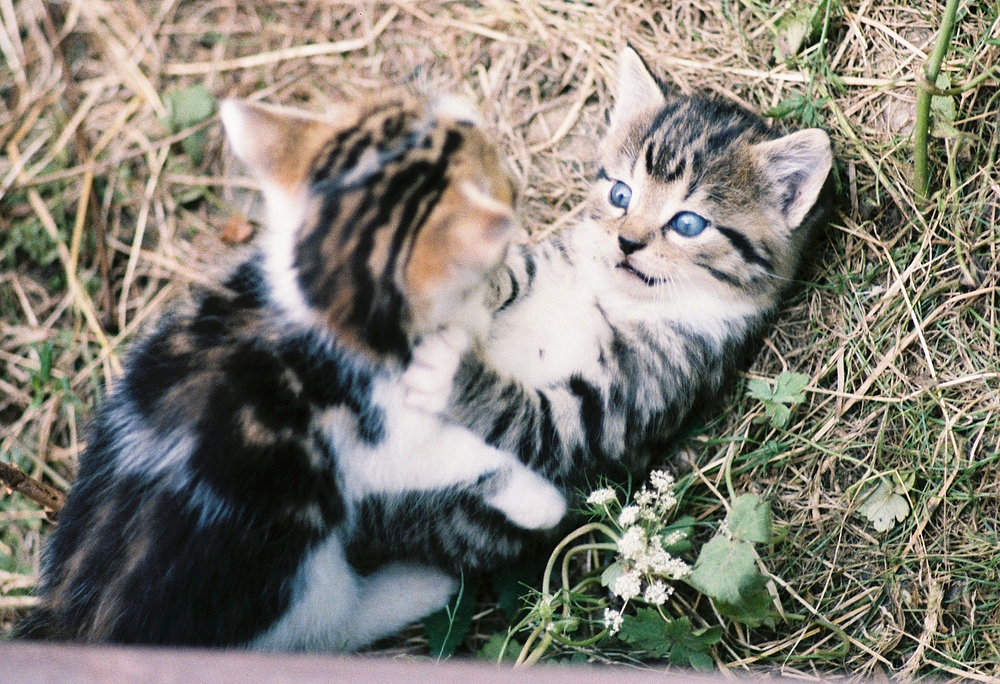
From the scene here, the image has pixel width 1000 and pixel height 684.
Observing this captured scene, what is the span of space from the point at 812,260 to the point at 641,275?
551 millimetres

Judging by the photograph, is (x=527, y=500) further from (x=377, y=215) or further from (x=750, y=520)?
(x=377, y=215)

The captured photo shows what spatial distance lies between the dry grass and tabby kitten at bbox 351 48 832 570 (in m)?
0.23

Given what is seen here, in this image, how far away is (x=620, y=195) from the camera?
2.10 m

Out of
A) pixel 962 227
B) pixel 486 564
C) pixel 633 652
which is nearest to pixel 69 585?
pixel 486 564

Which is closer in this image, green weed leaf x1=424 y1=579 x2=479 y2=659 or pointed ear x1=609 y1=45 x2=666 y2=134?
green weed leaf x1=424 y1=579 x2=479 y2=659

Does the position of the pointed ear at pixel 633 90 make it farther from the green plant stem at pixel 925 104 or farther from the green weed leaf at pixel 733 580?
the green weed leaf at pixel 733 580

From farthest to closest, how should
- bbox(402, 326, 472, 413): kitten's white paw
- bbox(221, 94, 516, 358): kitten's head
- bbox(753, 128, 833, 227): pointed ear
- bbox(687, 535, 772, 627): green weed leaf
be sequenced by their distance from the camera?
bbox(753, 128, 833, 227): pointed ear, bbox(687, 535, 772, 627): green weed leaf, bbox(402, 326, 472, 413): kitten's white paw, bbox(221, 94, 516, 358): kitten's head

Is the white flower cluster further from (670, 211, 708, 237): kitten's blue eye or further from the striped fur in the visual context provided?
(670, 211, 708, 237): kitten's blue eye

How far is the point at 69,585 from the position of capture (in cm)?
162

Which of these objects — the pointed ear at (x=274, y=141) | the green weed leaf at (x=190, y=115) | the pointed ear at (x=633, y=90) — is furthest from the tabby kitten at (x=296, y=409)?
the green weed leaf at (x=190, y=115)

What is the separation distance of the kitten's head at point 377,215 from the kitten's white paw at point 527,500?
452mm

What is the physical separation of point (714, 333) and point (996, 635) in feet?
3.24

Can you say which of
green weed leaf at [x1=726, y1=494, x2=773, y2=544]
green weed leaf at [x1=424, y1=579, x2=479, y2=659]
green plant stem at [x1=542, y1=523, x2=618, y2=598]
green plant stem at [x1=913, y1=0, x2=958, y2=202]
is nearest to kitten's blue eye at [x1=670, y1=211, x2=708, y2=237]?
green plant stem at [x1=913, y1=0, x2=958, y2=202]

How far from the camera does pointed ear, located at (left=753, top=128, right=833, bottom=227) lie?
1.87 meters
